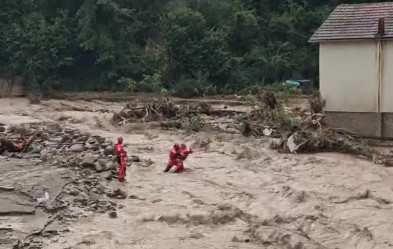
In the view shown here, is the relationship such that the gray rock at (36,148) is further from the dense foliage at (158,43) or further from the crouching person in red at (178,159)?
the dense foliage at (158,43)

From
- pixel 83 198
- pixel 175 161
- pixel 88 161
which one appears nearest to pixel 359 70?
pixel 175 161

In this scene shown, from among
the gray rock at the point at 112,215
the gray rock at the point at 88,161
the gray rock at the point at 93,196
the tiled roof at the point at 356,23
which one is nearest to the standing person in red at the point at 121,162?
the gray rock at the point at 88,161

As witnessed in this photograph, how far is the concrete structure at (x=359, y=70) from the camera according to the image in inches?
734

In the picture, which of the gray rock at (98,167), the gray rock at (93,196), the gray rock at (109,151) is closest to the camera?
the gray rock at (93,196)

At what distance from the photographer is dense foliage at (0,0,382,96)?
3475 cm

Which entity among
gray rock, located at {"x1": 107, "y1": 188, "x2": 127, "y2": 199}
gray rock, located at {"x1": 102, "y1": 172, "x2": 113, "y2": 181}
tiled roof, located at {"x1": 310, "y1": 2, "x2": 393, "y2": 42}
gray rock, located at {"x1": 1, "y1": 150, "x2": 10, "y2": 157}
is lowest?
gray rock, located at {"x1": 107, "y1": 188, "x2": 127, "y2": 199}

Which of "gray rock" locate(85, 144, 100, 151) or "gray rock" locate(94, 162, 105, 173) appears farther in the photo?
"gray rock" locate(85, 144, 100, 151)

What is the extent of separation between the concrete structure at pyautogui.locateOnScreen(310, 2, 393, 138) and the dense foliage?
45.6 feet

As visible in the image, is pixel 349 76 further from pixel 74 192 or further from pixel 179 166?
pixel 74 192

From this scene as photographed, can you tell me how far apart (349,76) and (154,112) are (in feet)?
27.8

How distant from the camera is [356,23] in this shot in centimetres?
1948

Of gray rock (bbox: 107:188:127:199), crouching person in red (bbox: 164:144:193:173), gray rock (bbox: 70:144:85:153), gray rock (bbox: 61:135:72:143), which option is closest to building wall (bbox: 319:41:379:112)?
crouching person in red (bbox: 164:144:193:173)

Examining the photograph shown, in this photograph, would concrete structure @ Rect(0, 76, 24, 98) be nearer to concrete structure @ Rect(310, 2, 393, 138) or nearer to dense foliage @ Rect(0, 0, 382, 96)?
dense foliage @ Rect(0, 0, 382, 96)

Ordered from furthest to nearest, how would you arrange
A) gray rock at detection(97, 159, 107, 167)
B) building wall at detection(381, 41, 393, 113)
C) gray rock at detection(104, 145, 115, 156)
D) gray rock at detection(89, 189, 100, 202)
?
building wall at detection(381, 41, 393, 113) < gray rock at detection(104, 145, 115, 156) < gray rock at detection(97, 159, 107, 167) < gray rock at detection(89, 189, 100, 202)
